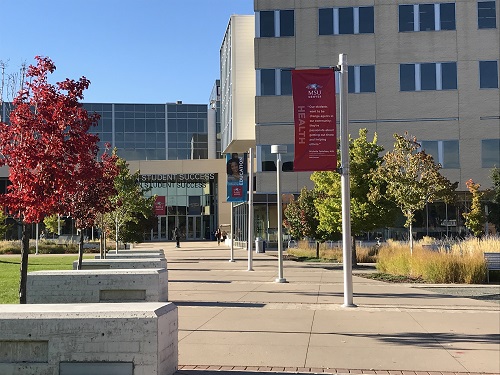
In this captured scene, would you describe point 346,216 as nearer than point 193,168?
Yes

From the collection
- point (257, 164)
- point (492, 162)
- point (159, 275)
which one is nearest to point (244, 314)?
point (159, 275)

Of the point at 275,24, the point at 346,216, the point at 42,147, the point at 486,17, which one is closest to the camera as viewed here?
the point at 42,147

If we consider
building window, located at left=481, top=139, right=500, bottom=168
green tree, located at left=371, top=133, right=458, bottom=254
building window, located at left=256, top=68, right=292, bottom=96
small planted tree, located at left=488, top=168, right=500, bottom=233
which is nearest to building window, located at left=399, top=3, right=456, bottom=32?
building window, located at left=481, top=139, right=500, bottom=168

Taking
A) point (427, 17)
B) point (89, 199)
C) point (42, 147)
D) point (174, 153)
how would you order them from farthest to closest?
point (174, 153), point (427, 17), point (89, 199), point (42, 147)

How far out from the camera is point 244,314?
38.7 ft

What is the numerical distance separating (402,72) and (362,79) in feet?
8.95

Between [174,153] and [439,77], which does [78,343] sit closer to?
[439,77]

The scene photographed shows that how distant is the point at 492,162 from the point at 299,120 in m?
32.9

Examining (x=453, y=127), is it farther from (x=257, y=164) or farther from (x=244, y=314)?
(x=244, y=314)

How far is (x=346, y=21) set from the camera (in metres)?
43.2

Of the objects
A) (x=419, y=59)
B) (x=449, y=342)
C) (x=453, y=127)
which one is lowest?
(x=449, y=342)

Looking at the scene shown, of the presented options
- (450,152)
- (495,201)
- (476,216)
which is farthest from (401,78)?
(476,216)

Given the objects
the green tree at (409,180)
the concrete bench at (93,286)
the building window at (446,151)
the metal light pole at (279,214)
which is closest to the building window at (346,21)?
the building window at (446,151)

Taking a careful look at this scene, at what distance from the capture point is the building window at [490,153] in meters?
42.5
